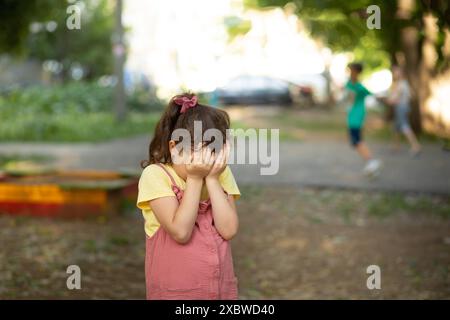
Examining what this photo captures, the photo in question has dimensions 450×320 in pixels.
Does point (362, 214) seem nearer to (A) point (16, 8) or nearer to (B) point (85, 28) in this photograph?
(A) point (16, 8)

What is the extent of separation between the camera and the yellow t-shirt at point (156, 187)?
2.56 m

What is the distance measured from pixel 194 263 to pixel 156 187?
1.00ft

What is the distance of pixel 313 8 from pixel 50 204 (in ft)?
10.5

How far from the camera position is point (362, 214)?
769 cm

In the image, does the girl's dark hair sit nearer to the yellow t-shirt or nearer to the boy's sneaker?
the yellow t-shirt

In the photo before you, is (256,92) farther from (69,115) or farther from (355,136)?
(355,136)

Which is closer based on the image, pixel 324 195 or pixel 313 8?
pixel 313 8

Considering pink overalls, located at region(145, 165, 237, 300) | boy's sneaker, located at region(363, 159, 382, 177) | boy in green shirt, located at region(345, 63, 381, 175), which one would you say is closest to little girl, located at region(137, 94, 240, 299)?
pink overalls, located at region(145, 165, 237, 300)

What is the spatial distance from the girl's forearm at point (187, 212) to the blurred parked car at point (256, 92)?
26.3m

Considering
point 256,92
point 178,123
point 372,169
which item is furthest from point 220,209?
point 256,92

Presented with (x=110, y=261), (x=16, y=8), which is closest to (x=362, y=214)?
(x=110, y=261)

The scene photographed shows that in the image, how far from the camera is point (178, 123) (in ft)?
8.45

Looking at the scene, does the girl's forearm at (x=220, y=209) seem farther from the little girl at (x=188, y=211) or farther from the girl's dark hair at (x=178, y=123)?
the girl's dark hair at (x=178, y=123)

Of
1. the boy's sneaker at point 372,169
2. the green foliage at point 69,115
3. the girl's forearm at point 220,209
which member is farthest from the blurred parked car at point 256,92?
the girl's forearm at point 220,209
